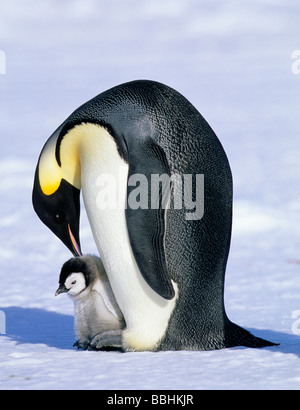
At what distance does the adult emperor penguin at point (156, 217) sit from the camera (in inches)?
115

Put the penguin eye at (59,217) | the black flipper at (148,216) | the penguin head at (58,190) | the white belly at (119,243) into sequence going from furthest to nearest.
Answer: the penguin eye at (59,217), the penguin head at (58,190), the white belly at (119,243), the black flipper at (148,216)

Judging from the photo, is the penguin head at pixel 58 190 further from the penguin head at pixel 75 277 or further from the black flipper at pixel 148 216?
the black flipper at pixel 148 216

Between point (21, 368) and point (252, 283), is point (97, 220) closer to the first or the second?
point (21, 368)

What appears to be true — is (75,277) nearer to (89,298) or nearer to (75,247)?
(89,298)

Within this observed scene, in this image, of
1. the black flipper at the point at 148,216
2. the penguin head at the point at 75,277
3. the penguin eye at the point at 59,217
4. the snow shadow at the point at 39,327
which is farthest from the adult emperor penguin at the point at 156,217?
the snow shadow at the point at 39,327

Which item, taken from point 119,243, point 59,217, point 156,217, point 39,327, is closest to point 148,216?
point 156,217

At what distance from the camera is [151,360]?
2.83 meters

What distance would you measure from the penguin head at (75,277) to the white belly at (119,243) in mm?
141

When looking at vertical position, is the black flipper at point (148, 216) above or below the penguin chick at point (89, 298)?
above

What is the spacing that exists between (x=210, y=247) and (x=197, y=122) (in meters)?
0.48

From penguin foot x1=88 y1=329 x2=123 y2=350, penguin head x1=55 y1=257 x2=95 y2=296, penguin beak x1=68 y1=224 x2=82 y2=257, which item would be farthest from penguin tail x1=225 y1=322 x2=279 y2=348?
penguin beak x1=68 y1=224 x2=82 y2=257

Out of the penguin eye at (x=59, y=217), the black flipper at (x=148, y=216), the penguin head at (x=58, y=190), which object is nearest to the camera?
the black flipper at (x=148, y=216)
